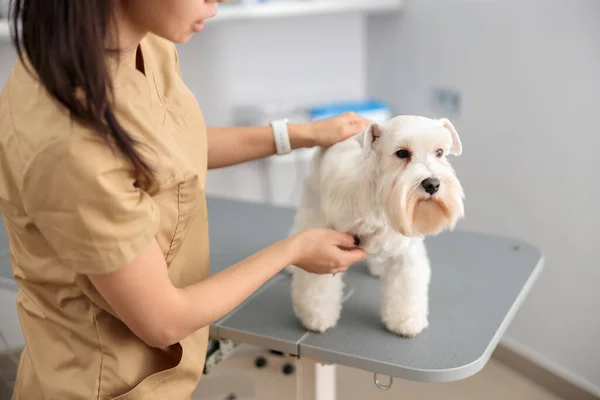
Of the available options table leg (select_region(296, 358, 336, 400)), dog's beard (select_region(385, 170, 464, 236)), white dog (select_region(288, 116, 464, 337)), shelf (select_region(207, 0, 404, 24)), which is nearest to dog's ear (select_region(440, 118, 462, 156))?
white dog (select_region(288, 116, 464, 337))

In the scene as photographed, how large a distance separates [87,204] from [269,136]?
24.7 inches

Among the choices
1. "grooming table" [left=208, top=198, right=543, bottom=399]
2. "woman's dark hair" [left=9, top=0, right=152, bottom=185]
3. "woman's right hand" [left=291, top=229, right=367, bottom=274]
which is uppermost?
"woman's dark hair" [left=9, top=0, right=152, bottom=185]

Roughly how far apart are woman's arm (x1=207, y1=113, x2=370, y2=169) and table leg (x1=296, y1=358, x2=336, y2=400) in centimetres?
46

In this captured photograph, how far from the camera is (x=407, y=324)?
3.96 ft

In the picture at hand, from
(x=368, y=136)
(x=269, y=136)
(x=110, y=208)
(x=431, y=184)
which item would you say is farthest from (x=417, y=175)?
(x=110, y=208)

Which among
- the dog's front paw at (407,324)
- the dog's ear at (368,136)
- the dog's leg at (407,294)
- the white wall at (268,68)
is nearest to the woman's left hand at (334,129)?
the dog's ear at (368,136)

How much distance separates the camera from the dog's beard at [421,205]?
1058 mm

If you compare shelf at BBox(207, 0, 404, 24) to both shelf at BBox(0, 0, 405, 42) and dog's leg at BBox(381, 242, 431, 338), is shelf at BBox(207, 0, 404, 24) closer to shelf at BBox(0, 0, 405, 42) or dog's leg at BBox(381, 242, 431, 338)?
shelf at BBox(0, 0, 405, 42)

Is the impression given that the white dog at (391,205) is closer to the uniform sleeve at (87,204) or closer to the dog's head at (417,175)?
the dog's head at (417,175)

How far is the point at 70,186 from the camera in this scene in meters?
0.75

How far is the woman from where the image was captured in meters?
0.75

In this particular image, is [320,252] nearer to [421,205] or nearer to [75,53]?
[421,205]

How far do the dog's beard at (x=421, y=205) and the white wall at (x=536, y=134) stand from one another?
113 centimetres

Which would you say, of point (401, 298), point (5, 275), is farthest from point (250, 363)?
point (401, 298)
